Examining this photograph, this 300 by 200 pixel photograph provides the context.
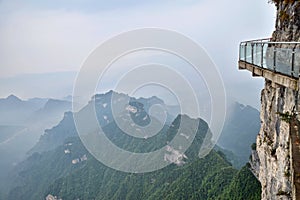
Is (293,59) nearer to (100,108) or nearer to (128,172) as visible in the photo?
(128,172)

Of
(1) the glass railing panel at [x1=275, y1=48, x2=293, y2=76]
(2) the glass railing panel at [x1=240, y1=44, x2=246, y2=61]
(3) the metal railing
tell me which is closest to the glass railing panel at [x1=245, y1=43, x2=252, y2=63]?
(3) the metal railing

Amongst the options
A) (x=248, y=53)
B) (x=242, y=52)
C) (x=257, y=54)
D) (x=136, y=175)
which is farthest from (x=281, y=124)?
(x=136, y=175)

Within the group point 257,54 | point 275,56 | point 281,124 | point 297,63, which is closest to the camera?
point 297,63

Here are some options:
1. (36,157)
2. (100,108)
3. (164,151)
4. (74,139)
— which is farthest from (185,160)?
(36,157)

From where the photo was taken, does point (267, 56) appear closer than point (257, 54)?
Yes

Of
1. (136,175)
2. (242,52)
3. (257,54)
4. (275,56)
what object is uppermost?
(242,52)

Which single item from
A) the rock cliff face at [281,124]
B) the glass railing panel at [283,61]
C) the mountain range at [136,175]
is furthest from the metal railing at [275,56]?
the mountain range at [136,175]

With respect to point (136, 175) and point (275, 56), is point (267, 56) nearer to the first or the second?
point (275, 56)
